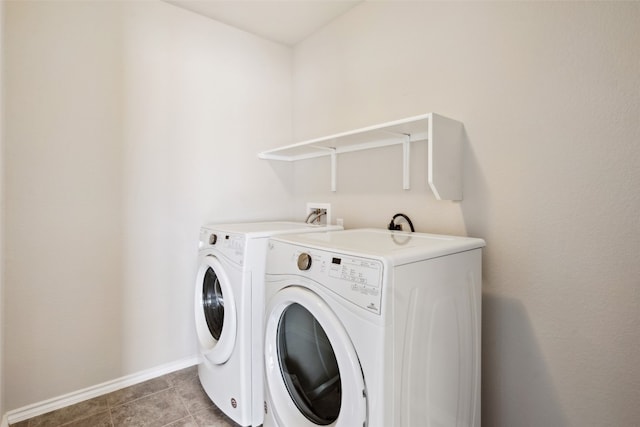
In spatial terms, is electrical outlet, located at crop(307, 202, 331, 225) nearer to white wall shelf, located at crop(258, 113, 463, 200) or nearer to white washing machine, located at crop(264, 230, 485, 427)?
white wall shelf, located at crop(258, 113, 463, 200)

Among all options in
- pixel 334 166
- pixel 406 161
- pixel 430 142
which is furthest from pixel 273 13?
pixel 430 142

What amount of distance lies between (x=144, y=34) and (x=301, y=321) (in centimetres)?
198

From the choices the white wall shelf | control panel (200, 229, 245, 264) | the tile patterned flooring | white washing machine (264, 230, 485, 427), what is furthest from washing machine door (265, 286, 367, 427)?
the white wall shelf

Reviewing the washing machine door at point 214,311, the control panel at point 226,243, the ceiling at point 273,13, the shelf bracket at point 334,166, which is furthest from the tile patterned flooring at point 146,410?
the ceiling at point 273,13

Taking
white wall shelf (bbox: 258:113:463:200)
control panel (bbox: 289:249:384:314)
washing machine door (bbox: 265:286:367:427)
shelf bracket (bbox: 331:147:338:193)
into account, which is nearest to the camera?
control panel (bbox: 289:249:384:314)

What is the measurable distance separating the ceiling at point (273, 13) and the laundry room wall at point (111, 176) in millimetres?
94

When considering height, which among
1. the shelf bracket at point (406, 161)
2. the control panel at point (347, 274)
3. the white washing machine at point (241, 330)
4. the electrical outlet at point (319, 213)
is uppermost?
the shelf bracket at point (406, 161)

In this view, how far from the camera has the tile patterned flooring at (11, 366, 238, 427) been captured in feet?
5.37

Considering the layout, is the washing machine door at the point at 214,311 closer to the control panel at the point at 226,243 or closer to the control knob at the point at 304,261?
the control panel at the point at 226,243

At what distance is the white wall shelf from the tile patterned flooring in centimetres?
158

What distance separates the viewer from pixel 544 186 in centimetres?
129

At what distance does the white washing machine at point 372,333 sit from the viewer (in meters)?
0.91

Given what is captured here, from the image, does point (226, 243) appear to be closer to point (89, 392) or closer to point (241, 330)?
point (241, 330)

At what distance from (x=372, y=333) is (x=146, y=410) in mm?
1549
